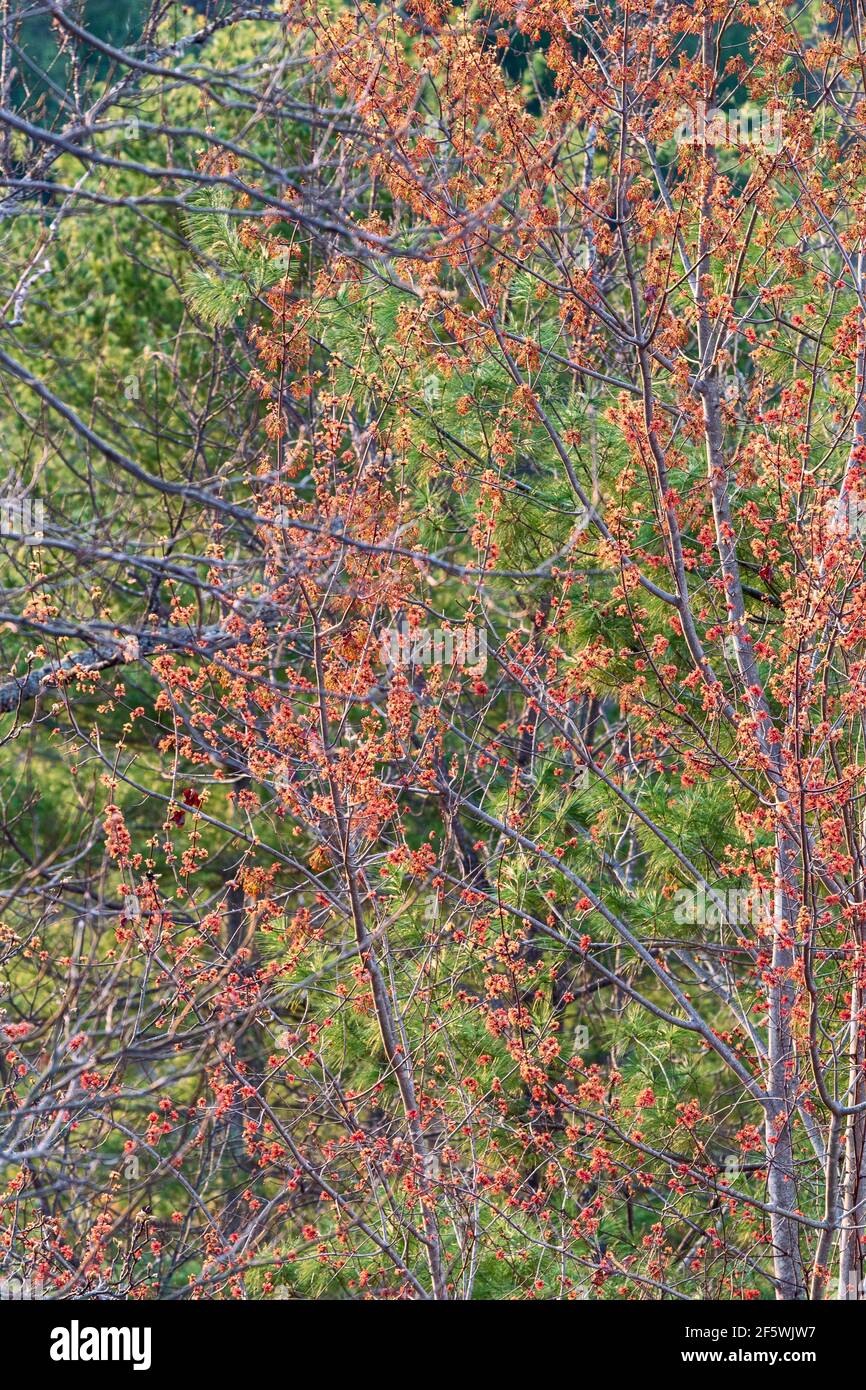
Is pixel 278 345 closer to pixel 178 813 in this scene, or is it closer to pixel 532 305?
pixel 178 813

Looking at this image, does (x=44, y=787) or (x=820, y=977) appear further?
(x=44, y=787)

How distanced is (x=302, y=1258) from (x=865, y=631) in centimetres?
354

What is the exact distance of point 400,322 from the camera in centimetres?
709

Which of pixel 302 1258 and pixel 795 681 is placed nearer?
pixel 795 681

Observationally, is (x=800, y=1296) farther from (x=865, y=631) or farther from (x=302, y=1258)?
(x=865, y=631)

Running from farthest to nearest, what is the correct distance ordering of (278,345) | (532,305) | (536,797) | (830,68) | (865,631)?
(532,305)
(536,797)
(830,68)
(278,345)
(865,631)

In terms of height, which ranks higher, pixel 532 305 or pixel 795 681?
pixel 532 305

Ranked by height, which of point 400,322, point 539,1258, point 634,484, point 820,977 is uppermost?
point 400,322

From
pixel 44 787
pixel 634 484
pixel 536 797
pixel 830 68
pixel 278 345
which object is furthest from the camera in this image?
pixel 44 787

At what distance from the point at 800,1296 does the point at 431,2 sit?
17.7 ft

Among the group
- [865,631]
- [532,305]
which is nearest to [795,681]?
[865,631]

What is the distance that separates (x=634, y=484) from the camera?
23.8 ft

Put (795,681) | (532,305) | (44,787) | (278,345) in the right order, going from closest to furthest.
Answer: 1. (795,681)
2. (278,345)
3. (532,305)
4. (44,787)

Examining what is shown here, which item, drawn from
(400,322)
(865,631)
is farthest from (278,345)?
(865,631)
